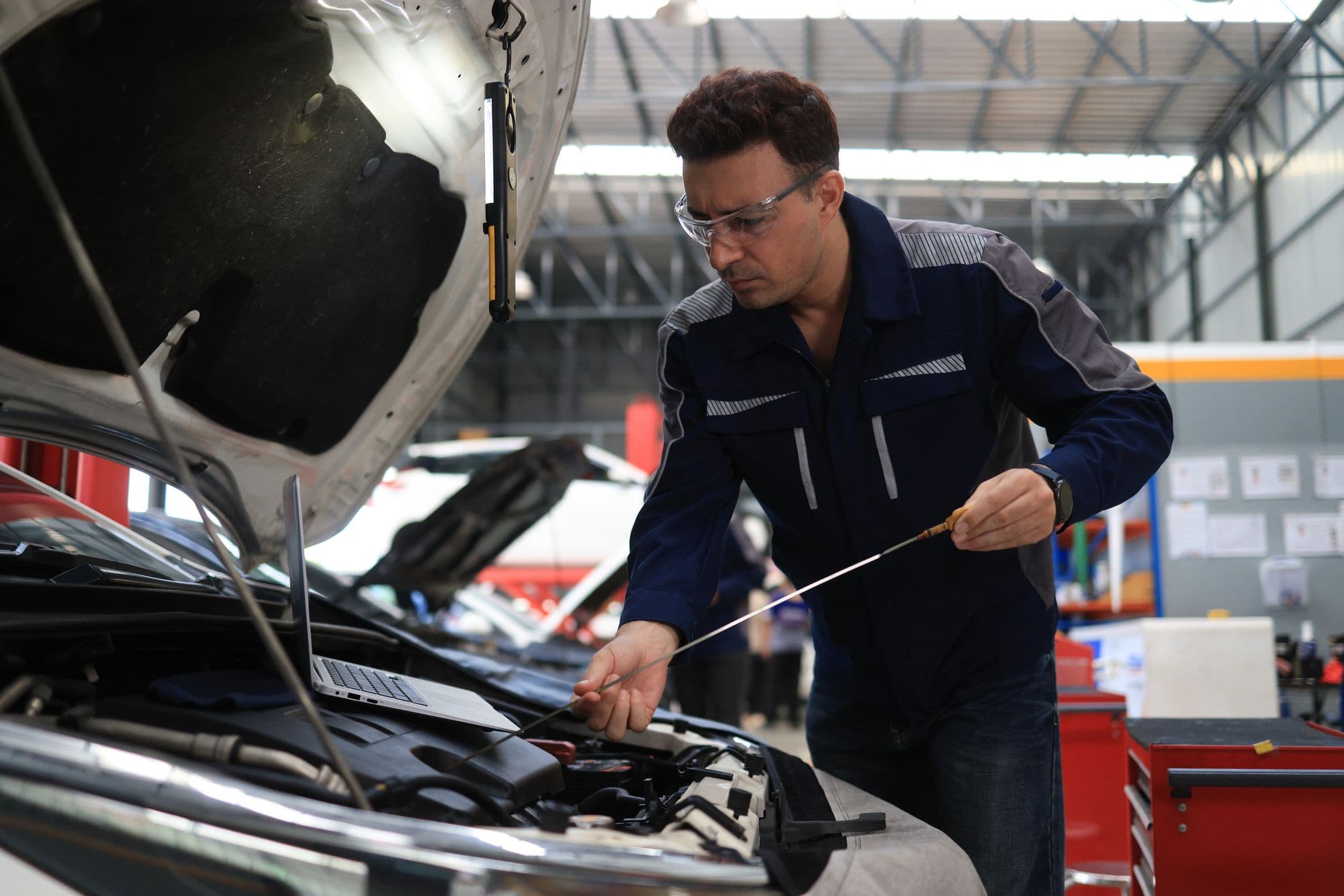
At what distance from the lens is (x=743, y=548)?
16.9 feet

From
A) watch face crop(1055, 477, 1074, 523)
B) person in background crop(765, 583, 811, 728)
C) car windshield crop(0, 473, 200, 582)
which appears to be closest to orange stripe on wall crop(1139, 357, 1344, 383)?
person in background crop(765, 583, 811, 728)

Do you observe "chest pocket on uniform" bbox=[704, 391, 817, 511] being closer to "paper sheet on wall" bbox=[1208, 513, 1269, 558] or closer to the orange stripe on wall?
"paper sheet on wall" bbox=[1208, 513, 1269, 558]

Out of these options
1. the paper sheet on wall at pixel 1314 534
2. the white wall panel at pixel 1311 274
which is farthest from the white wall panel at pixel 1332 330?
the paper sheet on wall at pixel 1314 534

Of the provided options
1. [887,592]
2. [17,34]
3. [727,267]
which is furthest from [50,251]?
[887,592]

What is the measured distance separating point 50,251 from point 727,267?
37.8 inches

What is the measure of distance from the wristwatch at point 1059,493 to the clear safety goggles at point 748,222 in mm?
495

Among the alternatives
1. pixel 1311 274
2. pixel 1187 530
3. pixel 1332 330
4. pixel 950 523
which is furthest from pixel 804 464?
pixel 1311 274

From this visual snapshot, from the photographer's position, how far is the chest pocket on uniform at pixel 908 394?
5.06 feet

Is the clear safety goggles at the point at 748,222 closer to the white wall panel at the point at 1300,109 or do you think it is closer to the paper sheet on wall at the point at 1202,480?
the paper sheet on wall at the point at 1202,480

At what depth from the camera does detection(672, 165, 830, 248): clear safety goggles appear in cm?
148

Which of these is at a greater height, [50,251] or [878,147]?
[878,147]

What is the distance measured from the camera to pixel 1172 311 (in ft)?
48.8

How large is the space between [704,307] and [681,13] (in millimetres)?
7073

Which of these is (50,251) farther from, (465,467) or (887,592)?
(465,467)
